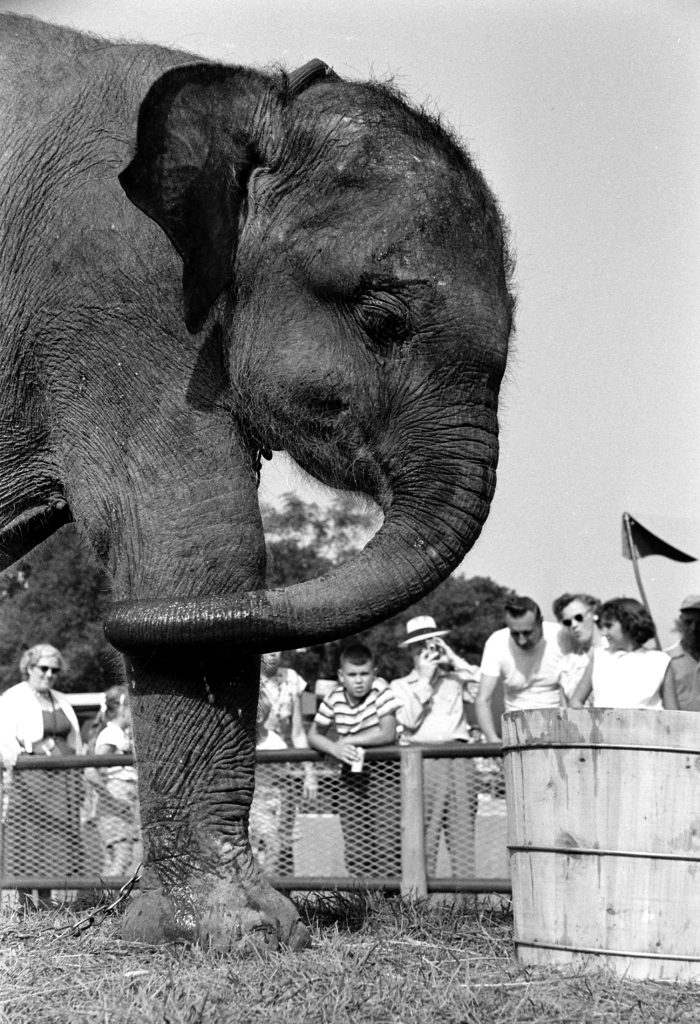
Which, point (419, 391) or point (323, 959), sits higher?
point (419, 391)

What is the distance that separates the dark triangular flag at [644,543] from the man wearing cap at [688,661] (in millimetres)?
1983

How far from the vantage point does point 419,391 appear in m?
4.73

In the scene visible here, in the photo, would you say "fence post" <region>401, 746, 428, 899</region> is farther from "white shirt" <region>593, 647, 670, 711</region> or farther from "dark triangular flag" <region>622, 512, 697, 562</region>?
"dark triangular flag" <region>622, 512, 697, 562</region>

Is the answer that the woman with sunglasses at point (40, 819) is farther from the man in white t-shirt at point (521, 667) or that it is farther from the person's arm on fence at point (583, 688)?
the person's arm on fence at point (583, 688)

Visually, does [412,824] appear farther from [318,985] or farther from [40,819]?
[318,985]

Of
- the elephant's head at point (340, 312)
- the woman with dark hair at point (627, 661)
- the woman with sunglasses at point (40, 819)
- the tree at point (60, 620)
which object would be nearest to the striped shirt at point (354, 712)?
the woman with dark hair at point (627, 661)

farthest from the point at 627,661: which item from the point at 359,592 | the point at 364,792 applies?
the point at 359,592

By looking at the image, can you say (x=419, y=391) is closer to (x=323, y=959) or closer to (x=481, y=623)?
(x=323, y=959)

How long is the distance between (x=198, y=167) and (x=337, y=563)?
559 inches

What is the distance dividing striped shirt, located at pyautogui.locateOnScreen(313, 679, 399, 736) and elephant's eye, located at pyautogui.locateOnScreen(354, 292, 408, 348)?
5.09m

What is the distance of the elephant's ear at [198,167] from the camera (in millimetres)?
4562

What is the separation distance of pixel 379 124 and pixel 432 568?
1514 millimetres

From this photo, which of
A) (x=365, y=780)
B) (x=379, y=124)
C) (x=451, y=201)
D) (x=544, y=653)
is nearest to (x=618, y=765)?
(x=451, y=201)

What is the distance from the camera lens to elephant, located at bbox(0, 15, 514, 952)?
4660 mm
